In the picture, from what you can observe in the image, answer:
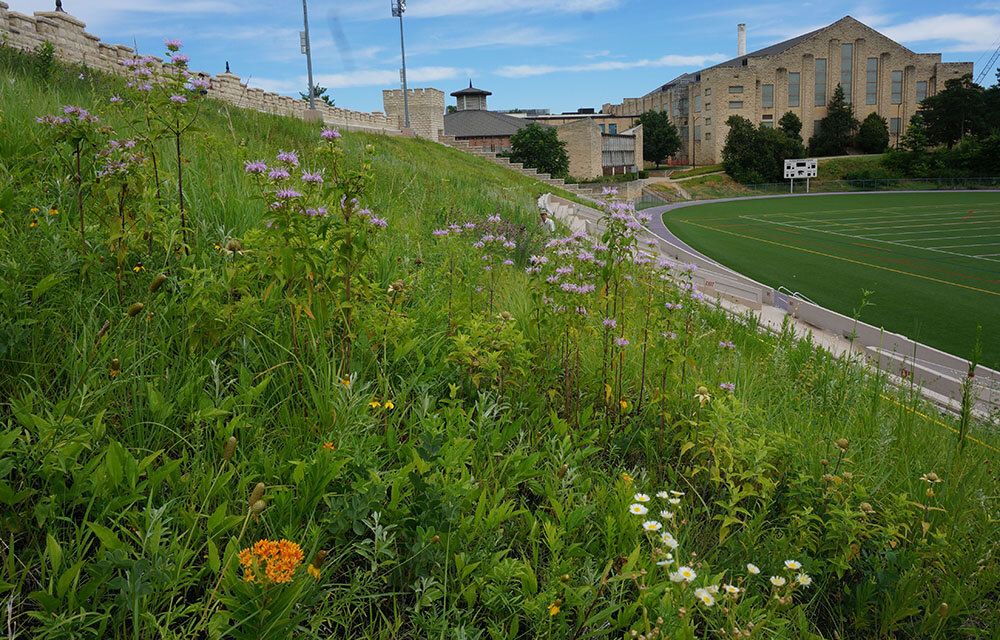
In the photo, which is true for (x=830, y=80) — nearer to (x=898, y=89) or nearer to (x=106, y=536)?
(x=898, y=89)

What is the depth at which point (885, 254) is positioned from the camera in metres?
29.4

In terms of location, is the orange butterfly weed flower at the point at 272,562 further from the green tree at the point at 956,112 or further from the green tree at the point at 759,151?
the green tree at the point at 956,112

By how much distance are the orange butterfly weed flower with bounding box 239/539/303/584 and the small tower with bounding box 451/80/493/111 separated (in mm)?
103723

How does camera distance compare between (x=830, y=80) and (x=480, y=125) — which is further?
(x=830, y=80)

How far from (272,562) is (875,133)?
330 ft

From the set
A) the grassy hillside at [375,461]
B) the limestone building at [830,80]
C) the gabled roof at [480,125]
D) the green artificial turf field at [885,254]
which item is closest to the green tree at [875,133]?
the limestone building at [830,80]

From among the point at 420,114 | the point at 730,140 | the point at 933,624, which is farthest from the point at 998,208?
the point at 933,624

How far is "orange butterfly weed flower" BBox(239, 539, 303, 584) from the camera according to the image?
1.59m

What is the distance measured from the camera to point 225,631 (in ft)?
5.60

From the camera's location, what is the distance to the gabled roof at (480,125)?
85000 mm

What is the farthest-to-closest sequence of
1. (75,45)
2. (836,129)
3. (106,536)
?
(836,129) → (75,45) → (106,536)

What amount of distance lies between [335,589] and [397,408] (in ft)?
3.40

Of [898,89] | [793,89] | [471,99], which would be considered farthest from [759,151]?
[471,99]

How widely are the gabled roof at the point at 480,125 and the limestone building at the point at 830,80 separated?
3101cm
